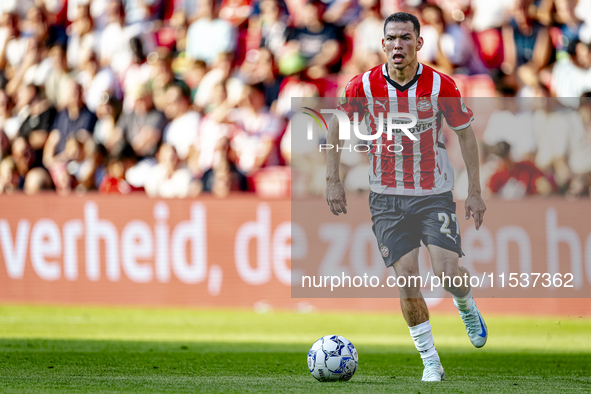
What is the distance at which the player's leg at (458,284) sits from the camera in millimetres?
6566

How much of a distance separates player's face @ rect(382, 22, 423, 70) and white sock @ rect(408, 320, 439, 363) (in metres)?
1.86

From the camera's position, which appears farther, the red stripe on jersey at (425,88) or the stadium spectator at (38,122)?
the stadium spectator at (38,122)

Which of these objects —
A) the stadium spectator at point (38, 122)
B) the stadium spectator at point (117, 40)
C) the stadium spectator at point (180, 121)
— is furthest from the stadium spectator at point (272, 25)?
the stadium spectator at point (38, 122)

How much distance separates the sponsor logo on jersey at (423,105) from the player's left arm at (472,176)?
34 centimetres

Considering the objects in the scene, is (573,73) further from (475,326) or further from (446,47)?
(475,326)

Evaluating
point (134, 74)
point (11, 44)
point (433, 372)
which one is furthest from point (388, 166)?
point (11, 44)

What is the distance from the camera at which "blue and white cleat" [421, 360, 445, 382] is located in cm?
640

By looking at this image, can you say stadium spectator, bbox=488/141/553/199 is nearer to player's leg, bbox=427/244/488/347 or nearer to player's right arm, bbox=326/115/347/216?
player's leg, bbox=427/244/488/347

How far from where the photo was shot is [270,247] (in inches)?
500

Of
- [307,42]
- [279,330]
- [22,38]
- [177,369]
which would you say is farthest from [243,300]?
[22,38]

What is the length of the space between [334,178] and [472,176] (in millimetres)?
1026

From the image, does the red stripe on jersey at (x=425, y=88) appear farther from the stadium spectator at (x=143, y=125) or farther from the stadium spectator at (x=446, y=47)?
the stadium spectator at (x=143, y=125)

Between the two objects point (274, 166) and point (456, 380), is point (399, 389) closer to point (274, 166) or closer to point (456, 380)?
point (456, 380)

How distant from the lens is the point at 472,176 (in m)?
6.73
